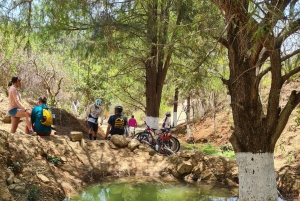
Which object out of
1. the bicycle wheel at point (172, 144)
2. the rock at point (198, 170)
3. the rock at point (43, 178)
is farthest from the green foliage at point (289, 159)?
the rock at point (43, 178)

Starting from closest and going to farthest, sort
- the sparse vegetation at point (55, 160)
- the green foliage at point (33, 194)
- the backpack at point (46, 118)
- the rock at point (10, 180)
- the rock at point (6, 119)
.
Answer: the green foliage at point (33, 194) < the rock at point (10, 180) < the sparse vegetation at point (55, 160) < the backpack at point (46, 118) < the rock at point (6, 119)

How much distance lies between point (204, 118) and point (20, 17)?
15.7 m

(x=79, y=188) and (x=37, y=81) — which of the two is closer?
(x=79, y=188)

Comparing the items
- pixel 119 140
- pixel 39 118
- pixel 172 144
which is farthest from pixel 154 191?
pixel 39 118

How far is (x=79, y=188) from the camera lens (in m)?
6.91

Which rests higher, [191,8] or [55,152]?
[191,8]

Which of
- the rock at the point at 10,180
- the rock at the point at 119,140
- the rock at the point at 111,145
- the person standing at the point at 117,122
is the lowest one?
the rock at the point at 10,180

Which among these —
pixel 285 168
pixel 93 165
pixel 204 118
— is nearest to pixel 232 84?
pixel 285 168

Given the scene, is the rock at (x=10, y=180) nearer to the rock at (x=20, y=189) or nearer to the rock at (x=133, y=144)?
the rock at (x=20, y=189)

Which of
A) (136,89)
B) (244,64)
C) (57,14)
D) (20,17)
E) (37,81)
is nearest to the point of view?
(244,64)

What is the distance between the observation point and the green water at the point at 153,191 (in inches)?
261

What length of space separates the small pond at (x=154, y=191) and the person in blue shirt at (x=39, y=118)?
1.93 metres

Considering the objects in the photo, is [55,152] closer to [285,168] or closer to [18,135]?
[18,135]

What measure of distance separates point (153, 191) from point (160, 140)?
107 inches
